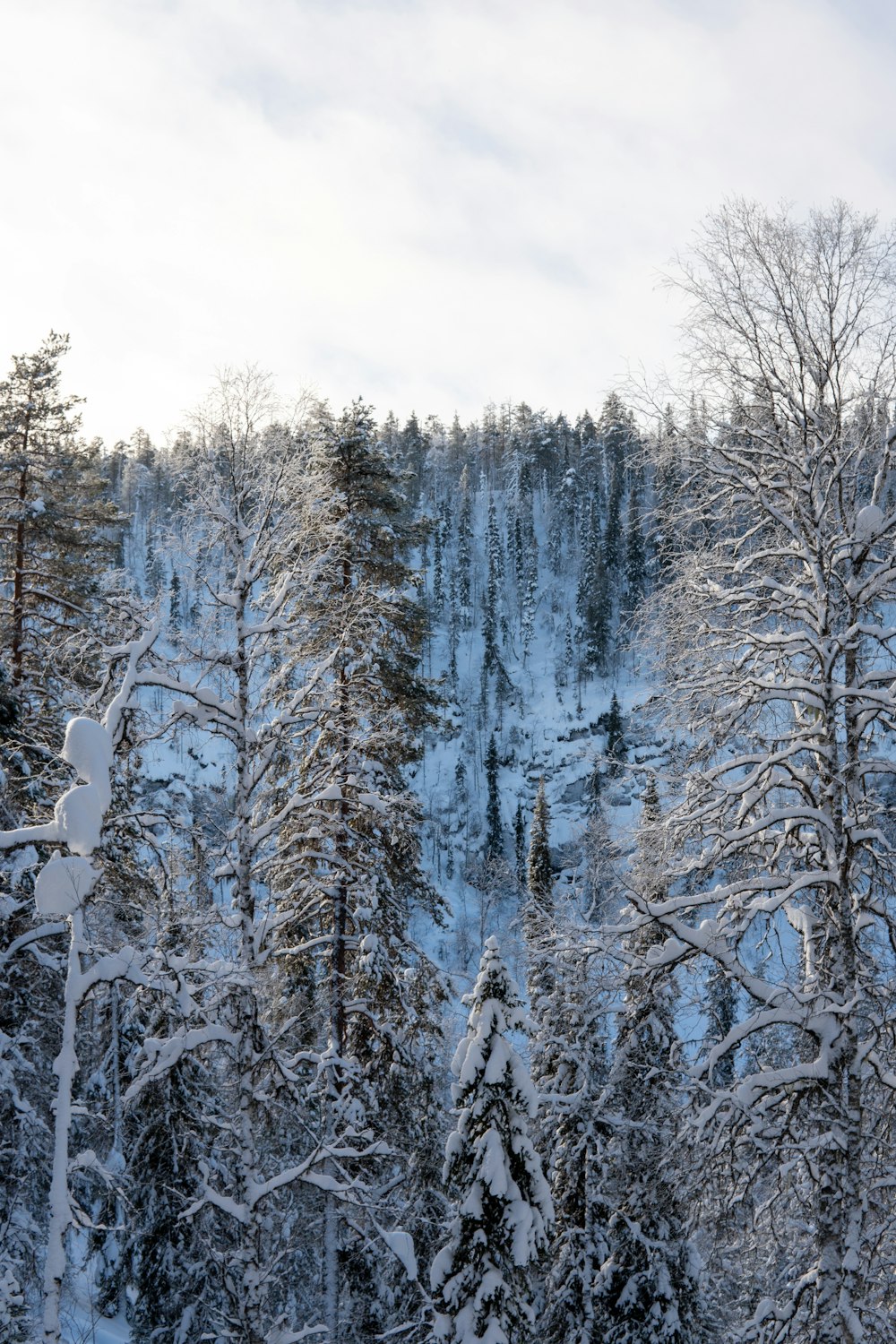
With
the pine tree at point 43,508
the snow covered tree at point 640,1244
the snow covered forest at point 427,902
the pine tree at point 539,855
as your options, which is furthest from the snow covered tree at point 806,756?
the pine tree at point 539,855

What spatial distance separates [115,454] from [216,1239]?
123 metres

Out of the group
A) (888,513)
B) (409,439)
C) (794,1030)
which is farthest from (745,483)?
(409,439)

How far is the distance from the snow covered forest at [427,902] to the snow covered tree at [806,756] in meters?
0.04

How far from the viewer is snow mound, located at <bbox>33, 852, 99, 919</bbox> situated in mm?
5371

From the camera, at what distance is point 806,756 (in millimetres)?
8969

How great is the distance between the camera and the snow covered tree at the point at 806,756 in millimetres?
6898

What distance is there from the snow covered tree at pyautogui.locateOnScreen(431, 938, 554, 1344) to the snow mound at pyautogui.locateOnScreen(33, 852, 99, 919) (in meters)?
6.96

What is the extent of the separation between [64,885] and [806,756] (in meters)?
6.80

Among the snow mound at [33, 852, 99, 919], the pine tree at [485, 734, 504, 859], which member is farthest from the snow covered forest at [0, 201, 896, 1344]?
the pine tree at [485, 734, 504, 859]

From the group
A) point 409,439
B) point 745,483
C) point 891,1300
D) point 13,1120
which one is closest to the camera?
point 891,1300

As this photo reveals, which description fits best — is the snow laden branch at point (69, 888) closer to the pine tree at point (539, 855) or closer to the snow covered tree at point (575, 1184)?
the snow covered tree at point (575, 1184)

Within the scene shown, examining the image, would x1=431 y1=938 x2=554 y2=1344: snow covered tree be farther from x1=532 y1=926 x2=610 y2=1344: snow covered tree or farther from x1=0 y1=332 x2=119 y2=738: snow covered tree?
x1=0 y1=332 x2=119 y2=738: snow covered tree

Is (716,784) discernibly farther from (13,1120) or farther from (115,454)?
(115,454)

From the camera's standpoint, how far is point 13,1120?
989 centimetres
